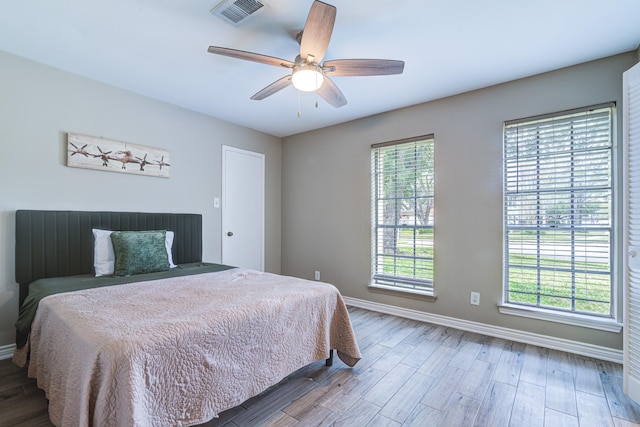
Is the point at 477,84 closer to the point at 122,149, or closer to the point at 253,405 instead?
the point at 253,405

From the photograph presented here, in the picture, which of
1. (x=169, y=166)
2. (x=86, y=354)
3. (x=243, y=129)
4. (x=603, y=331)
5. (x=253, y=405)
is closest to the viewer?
(x=86, y=354)

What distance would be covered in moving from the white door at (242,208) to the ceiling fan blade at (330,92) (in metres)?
1.94

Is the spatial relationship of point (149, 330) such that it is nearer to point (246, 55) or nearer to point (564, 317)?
point (246, 55)

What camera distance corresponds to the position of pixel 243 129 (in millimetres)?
4105

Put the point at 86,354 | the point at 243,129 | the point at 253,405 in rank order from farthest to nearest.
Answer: the point at 243,129 → the point at 253,405 → the point at 86,354

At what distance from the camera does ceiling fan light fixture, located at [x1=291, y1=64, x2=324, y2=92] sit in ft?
6.41

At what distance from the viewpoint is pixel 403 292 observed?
134 inches

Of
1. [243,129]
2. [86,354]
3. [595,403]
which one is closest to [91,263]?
[86,354]

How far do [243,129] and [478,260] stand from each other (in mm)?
3377

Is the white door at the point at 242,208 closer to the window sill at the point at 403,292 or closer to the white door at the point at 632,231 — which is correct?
the window sill at the point at 403,292

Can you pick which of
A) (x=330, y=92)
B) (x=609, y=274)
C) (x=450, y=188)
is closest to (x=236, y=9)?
(x=330, y=92)

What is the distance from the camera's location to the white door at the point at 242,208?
3.88 meters

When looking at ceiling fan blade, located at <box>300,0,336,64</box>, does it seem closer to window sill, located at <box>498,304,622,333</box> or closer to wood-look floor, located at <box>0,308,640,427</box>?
wood-look floor, located at <box>0,308,640,427</box>

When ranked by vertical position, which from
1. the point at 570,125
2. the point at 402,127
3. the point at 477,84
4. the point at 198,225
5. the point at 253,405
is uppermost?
the point at 477,84
